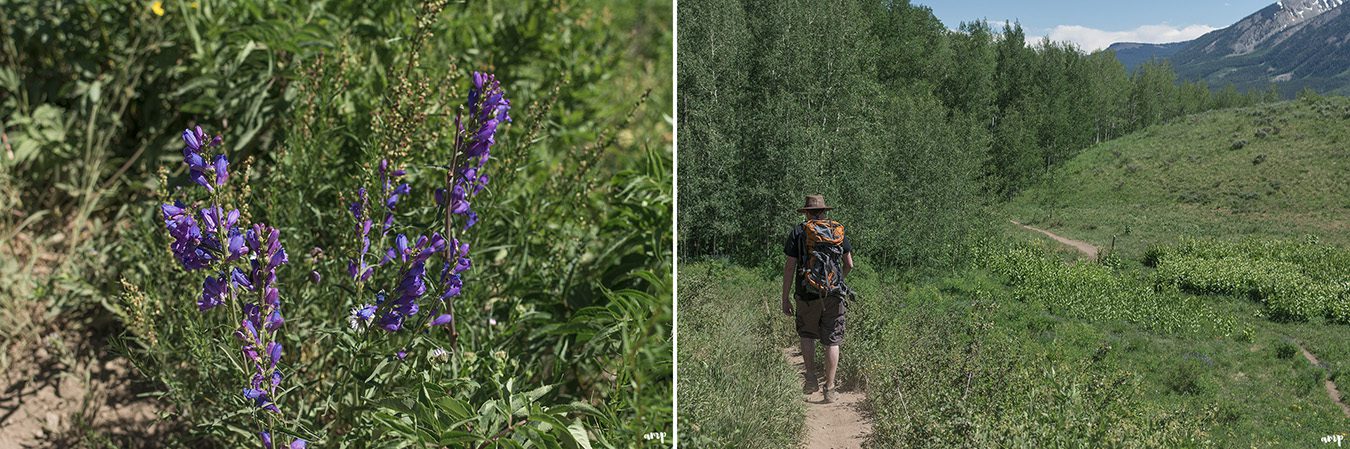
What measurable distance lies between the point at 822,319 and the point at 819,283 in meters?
0.10

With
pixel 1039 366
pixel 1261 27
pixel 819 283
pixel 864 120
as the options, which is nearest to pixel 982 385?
pixel 1039 366

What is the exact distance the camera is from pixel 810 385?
7.72 ft

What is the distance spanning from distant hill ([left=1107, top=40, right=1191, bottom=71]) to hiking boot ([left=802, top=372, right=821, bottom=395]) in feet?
4.04

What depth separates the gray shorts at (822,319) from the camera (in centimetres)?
231

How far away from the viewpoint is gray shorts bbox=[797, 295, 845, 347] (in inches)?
90.8

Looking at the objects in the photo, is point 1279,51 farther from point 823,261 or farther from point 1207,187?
point 823,261

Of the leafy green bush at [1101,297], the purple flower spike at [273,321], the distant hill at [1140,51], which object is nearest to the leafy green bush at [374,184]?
the purple flower spike at [273,321]

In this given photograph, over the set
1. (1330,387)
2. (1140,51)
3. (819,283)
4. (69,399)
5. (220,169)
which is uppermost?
(1140,51)

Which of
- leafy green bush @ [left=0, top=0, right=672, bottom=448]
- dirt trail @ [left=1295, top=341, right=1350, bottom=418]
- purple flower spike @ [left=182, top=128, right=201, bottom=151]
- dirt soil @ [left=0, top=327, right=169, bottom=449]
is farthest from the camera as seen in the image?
dirt soil @ [left=0, top=327, right=169, bottom=449]

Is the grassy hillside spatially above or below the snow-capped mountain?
below

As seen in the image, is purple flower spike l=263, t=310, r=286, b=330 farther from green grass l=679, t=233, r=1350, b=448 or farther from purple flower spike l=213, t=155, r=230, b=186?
green grass l=679, t=233, r=1350, b=448

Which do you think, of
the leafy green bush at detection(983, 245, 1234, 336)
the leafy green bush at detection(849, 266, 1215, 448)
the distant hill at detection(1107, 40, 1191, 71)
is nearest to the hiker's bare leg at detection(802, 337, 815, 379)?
the leafy green bush at detection(849, 266, 1215, 448)

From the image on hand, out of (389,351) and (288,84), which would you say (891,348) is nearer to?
(389,351)

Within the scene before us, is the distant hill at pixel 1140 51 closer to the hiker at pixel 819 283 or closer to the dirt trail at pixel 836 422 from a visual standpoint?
the hiker at pixel 819 283
